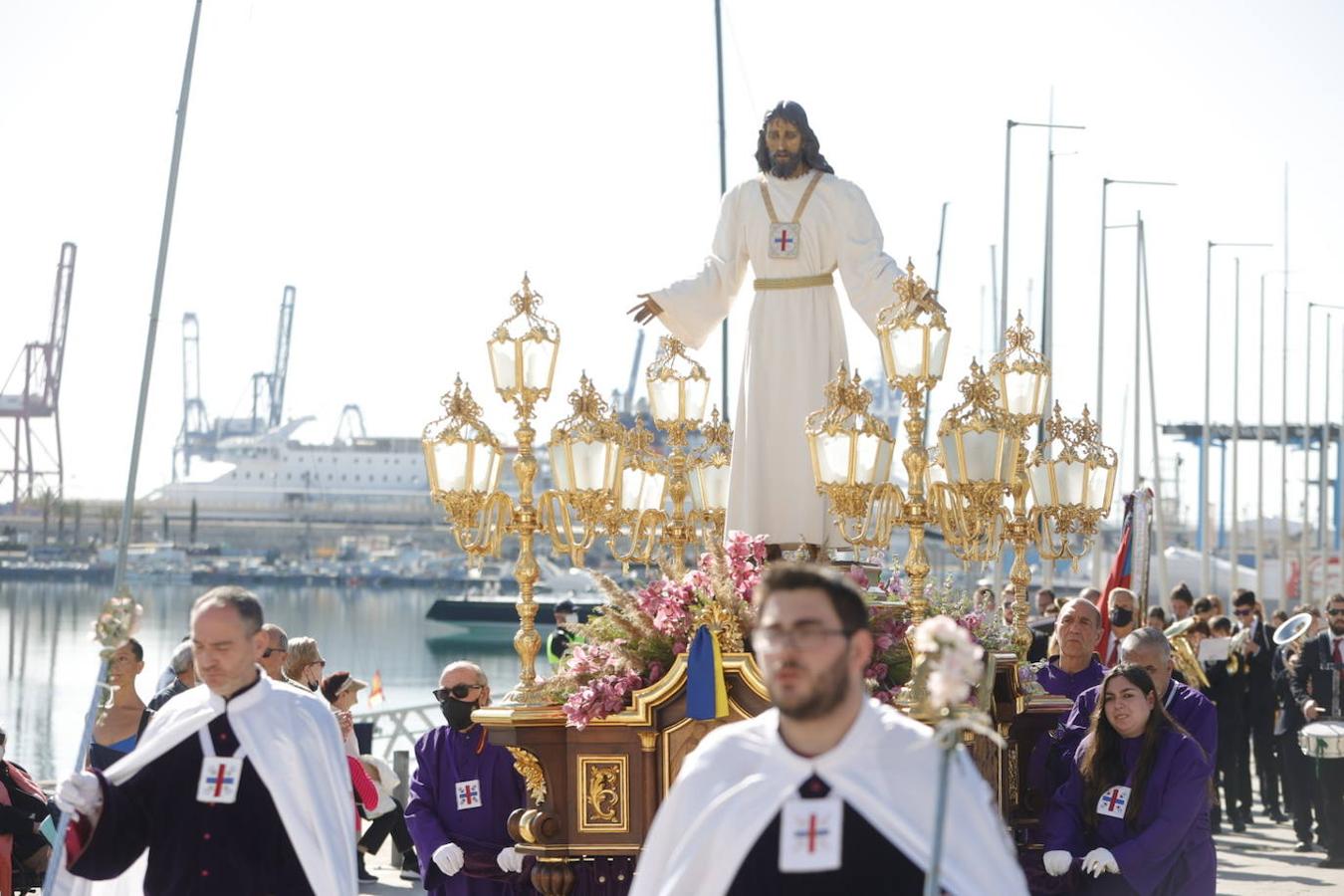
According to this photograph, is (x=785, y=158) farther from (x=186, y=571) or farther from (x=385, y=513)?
(x=385, y=513)

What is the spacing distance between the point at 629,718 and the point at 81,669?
131 ft

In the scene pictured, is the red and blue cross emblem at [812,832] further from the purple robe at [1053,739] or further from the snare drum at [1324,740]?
the snare drum at [1324,740]

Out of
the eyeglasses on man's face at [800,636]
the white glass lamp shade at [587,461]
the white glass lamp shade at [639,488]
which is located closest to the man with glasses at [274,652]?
the white glass lamp shade at [587,461]

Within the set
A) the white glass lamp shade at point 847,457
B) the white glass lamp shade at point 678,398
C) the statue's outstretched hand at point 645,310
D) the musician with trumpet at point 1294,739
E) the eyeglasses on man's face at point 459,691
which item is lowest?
the musician with trumpet at point 1294,739

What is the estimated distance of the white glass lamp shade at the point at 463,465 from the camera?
9.64 m

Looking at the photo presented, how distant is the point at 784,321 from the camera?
34.1ft

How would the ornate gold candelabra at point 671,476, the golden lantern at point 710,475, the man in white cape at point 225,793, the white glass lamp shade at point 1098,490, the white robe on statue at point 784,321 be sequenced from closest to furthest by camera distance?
1. the man in white cape at point 225,793
2. the white robe on statue at point 784,321
3. the ornate gold candelabra at point 671,476
4. the golden lantern at point 710,475
5. the white glass lamp shade at point 1098,490

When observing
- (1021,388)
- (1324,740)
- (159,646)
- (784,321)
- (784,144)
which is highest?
(784,144)

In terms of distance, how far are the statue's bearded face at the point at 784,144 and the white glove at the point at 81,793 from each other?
5.46 metres

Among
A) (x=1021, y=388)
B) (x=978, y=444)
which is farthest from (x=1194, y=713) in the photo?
(x=1021, y=388)

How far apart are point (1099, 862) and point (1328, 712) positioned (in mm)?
7486

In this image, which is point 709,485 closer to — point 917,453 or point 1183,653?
point 917,453

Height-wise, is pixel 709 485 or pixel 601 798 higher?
pixel 709 485

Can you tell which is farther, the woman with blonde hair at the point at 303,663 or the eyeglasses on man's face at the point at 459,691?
the woman with blonde hair at the point at 303,663
